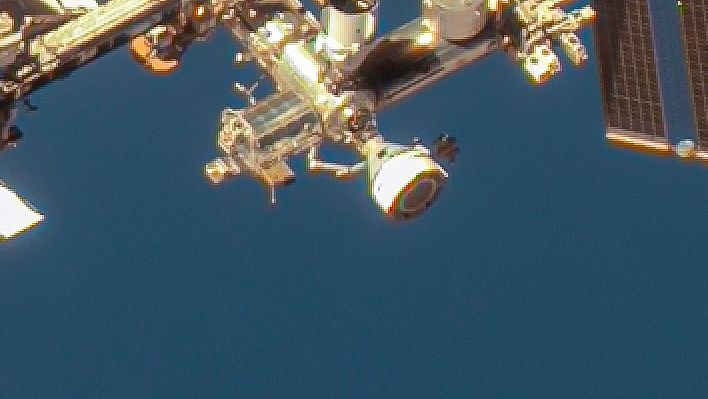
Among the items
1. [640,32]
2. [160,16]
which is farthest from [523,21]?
[160,16]

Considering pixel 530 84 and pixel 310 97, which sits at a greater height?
pixel 310 97

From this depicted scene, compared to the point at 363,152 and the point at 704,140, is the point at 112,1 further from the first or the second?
the point at 704,140

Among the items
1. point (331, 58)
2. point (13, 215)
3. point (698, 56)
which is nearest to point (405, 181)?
point (331, 58)

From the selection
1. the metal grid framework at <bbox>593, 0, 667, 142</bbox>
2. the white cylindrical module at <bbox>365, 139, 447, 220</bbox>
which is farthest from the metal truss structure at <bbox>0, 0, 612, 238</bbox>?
the metal grid framework at <bbox>593, 0, 667, 142</bbox>

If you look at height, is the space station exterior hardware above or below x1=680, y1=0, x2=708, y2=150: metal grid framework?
above

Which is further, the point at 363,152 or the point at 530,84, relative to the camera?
the point at 530,84

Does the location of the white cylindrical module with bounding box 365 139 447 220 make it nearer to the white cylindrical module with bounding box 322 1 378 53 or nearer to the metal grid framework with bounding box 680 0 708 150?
the white cylindrical module with bounding box 322 1 378 53
